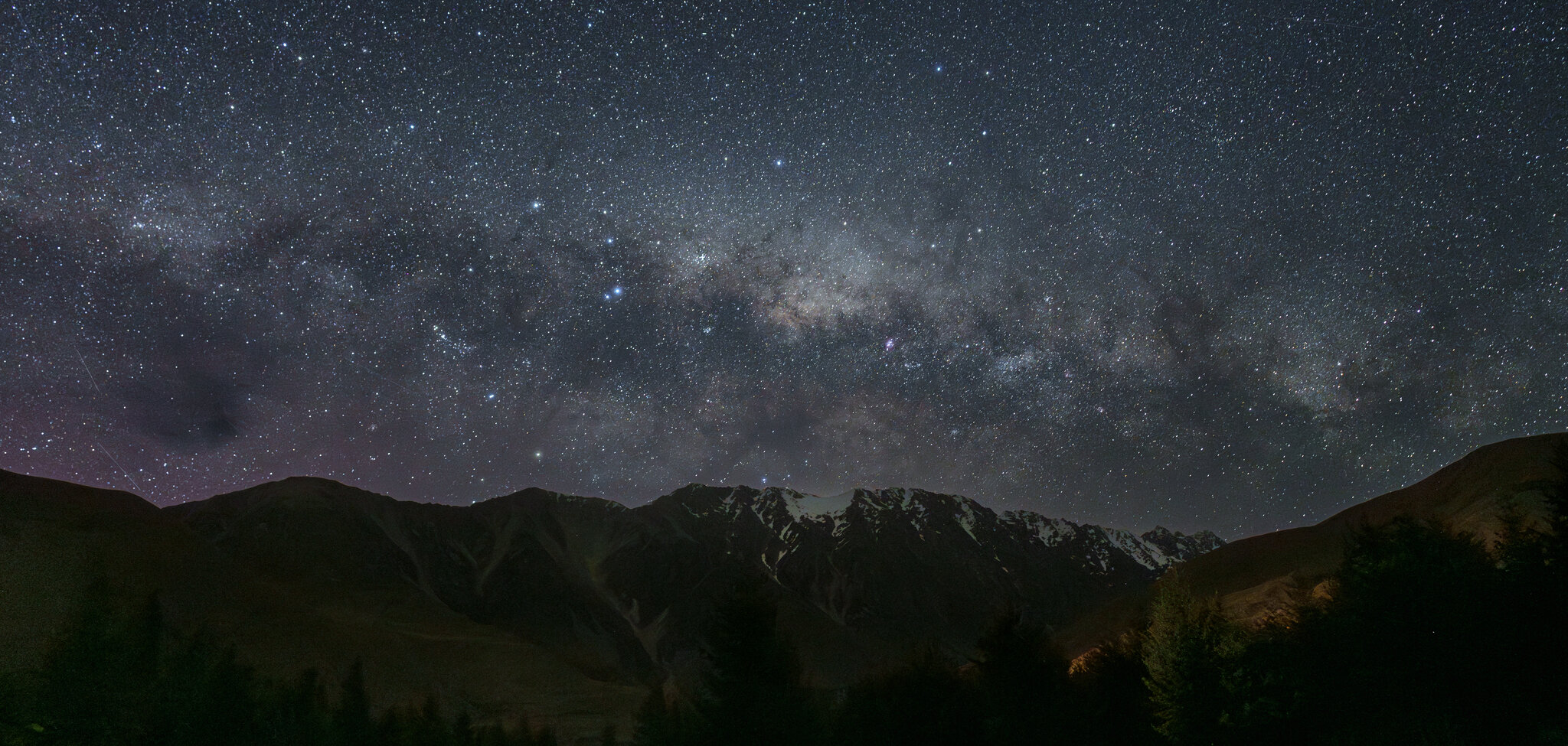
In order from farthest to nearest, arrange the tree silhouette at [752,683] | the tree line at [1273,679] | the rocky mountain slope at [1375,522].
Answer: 1. the rocky mountain slope at [1375,522]
2. the tree silhouette at [752,683]
3. the tree line at [1273,679]

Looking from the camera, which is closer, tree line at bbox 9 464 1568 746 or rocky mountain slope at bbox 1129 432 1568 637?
tree line at bbox 9 464 1568 746

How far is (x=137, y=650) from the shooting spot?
50812mm

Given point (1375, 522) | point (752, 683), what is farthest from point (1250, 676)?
point (1375, 522)

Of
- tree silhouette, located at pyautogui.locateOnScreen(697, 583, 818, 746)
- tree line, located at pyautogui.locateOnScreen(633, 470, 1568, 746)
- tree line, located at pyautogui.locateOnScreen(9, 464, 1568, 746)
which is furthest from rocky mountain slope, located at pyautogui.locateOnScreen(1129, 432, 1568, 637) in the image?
tree silhouette, located at pyautogui.locateOnScreen(697, 583, 818, 746)

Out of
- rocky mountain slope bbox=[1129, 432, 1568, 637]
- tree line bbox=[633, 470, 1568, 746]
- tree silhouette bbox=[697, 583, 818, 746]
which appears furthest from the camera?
rocky mountain slope bbox=[1129, 432, 1568, 637]

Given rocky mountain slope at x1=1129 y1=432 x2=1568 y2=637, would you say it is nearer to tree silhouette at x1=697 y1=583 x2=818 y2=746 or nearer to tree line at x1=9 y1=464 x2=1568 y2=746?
tree line at x1=9 y1=464 x2=1568 y2=746

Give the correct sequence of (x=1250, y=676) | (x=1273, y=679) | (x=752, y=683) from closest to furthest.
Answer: (x=1273, y=679)
(x=1250, y=676)
(x=752, y=683)

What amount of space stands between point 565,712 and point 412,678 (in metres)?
24.2

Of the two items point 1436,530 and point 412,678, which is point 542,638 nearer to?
point 412,678

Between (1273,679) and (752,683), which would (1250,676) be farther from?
(752,683)

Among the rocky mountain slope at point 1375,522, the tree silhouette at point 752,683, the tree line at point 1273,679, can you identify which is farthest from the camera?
the rocky mountain slope at point 1375,522

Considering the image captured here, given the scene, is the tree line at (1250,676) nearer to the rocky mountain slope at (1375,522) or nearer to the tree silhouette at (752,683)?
the tree silhouette at (752,683)

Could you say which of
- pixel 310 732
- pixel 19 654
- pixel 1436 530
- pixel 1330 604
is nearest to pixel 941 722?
pixel 1330 604

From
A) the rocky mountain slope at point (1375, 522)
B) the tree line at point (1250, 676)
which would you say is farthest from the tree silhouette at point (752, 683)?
the rocky mountain slope at point (1375, 522)
